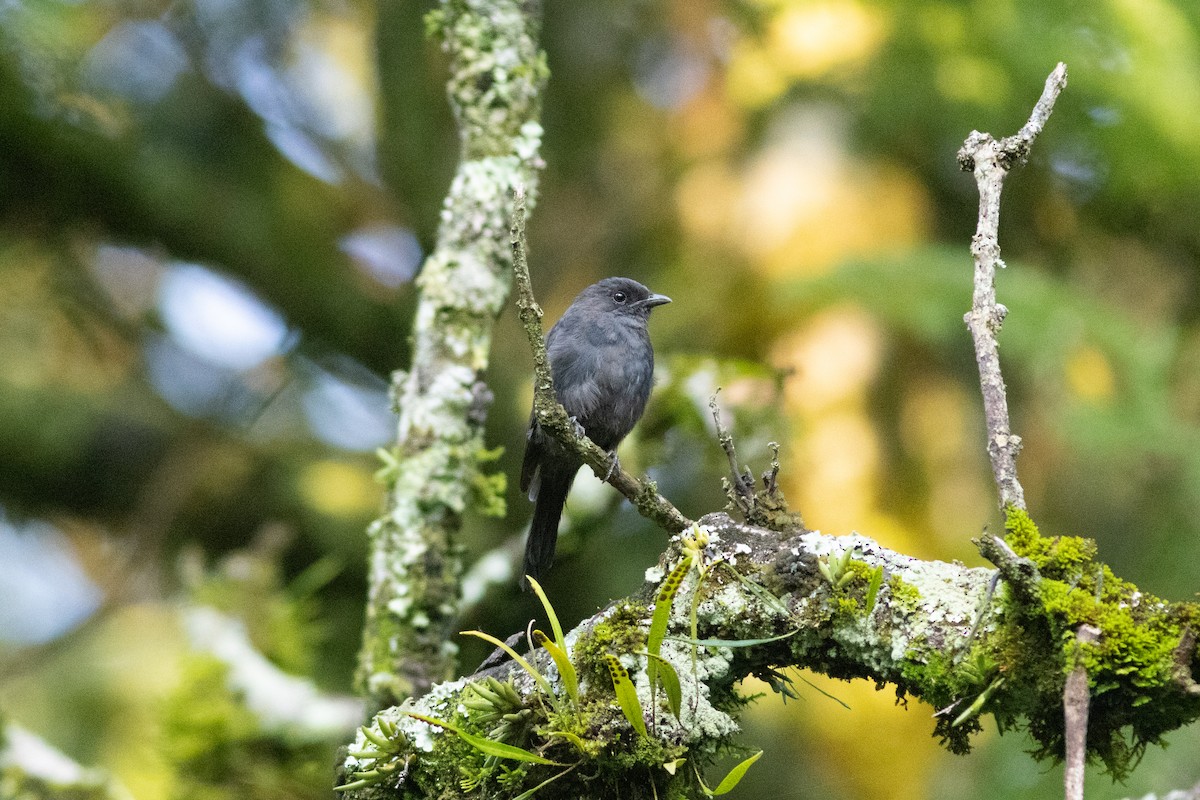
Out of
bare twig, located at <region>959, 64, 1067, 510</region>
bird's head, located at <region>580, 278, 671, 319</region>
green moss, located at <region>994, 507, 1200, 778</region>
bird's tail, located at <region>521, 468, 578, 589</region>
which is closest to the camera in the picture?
green moss, located at <region>994, 507, 1200, 778</region>

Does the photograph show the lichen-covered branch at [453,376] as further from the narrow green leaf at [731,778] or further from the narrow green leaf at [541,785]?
the narrow green leaf at [731,778]

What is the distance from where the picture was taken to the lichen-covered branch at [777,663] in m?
1.72

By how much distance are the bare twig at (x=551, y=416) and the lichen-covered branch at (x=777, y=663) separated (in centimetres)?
16

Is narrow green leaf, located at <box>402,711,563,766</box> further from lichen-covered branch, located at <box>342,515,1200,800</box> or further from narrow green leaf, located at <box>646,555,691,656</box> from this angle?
narrow green leaf, located at <box>646,555,691,656</box>

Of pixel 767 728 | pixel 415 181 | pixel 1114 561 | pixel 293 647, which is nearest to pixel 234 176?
pixel 415 181

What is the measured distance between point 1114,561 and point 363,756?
4339 millimetres

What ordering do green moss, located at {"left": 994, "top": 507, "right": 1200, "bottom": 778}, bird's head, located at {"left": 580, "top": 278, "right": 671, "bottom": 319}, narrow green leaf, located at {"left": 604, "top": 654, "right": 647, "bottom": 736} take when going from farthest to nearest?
bird's head, located at {"left": 580, "top": 278, "right": 671, "bottom": 319} → narrow green leaf, located at {"left": 604, "top": 654, "right": 647, "bottom": 736} → green moss, located at {"left": 994, "top": 507, "right": 1200, "bottom": 778}

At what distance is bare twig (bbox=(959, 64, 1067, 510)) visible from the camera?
5.91 ft

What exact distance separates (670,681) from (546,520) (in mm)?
2257

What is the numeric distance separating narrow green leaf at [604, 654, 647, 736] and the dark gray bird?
2.08 meters

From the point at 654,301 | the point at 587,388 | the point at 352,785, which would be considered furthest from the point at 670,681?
the point at 654,301

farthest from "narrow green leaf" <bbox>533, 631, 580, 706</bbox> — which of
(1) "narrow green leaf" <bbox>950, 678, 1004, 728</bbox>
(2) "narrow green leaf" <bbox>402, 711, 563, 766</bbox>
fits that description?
(1) "narrow green leaf" <bbox>950, 678, 1004, 728</bbox>

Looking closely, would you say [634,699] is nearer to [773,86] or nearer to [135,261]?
[773,86]

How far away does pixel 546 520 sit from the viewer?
13.7ft
